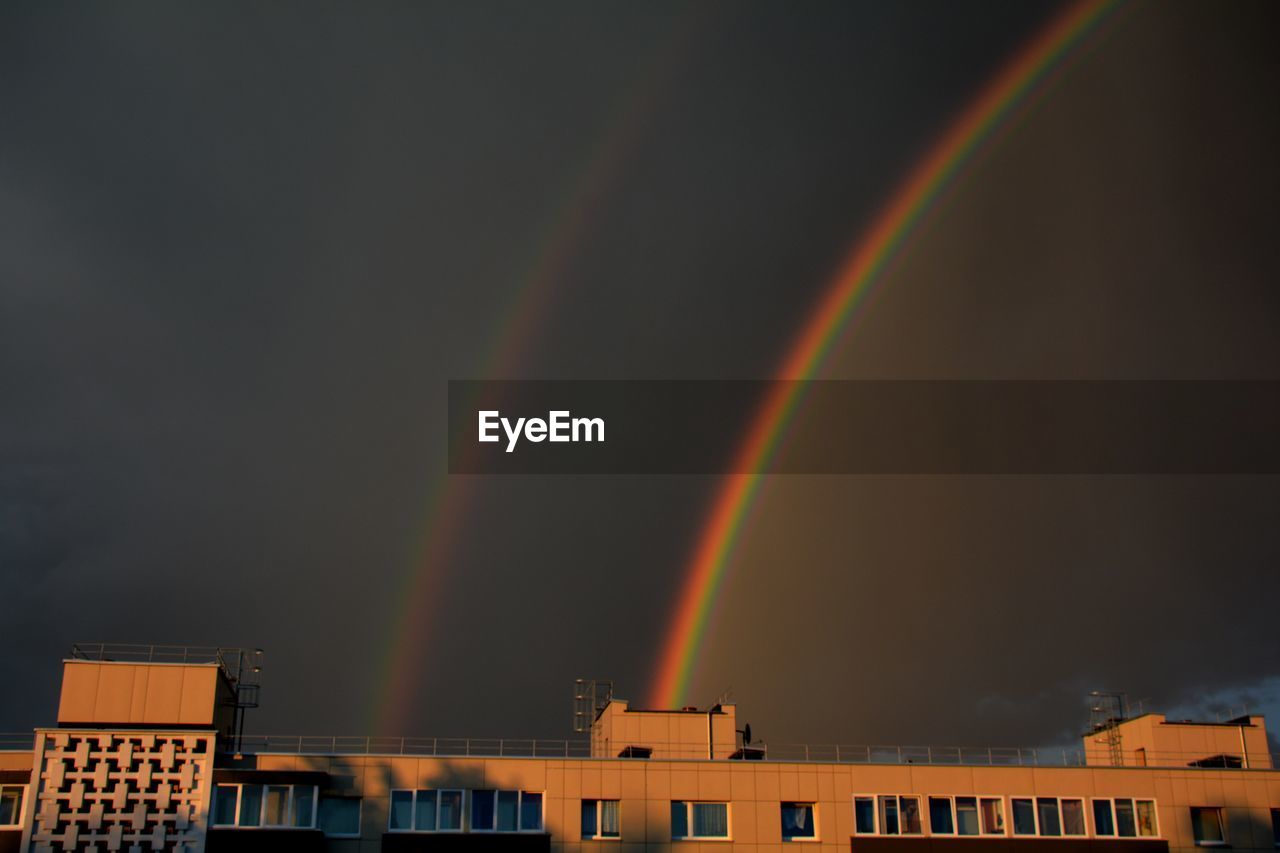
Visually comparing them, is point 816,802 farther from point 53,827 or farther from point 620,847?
point 53,827

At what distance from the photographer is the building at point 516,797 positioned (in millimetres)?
46000

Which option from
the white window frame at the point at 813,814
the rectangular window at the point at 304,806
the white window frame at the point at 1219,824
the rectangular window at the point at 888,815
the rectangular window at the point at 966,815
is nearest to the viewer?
the rectangular window at the point at 304,806

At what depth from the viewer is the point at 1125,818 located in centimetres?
5241

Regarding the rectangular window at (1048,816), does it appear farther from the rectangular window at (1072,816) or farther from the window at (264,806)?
the window at (264,806)

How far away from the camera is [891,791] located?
51.3 m

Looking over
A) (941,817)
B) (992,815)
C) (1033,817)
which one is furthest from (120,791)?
(1033,817)

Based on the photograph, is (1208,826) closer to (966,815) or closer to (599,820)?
(966,815)

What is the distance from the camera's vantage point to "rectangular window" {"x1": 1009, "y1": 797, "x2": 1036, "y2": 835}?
51594mm

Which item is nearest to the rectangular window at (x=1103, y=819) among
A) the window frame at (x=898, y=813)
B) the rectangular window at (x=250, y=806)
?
the window frame at (x=898, y=813)

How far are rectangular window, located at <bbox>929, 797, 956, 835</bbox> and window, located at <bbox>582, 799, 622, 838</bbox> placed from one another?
41.0 ft

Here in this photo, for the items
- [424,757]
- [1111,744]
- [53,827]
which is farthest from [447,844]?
[1111,744]

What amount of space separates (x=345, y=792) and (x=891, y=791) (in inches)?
826

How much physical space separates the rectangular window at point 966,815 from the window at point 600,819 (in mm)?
13584

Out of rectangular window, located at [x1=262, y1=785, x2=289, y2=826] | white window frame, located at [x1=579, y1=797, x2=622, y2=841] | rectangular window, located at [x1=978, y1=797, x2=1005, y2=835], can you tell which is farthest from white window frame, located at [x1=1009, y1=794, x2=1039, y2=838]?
rectangular window, located at [x1=262, y1=785, x2=289, y2=826]
